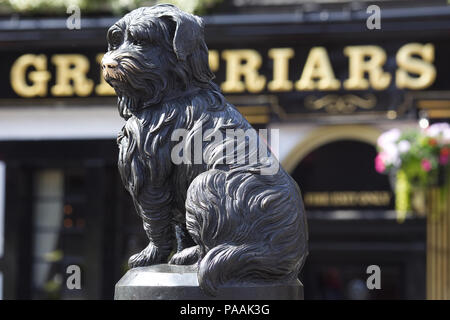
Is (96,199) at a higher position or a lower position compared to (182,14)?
lower

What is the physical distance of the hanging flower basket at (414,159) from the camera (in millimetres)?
8484

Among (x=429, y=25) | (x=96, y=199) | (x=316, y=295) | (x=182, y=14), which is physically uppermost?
(x=429, y=25)

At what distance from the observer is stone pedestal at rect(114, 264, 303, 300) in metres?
3.30

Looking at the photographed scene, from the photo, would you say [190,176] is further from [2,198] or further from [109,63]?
[2,198]

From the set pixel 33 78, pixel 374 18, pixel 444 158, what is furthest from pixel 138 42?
pixel 33 78

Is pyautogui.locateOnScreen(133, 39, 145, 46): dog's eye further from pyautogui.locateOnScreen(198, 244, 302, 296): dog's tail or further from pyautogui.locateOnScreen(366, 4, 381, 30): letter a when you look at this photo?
pyautogui.locateOnScreen(366, 4, 381, 30): letter a

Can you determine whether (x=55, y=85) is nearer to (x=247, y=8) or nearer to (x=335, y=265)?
(x=247, y=8)

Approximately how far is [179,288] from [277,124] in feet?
22.5

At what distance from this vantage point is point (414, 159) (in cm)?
845
